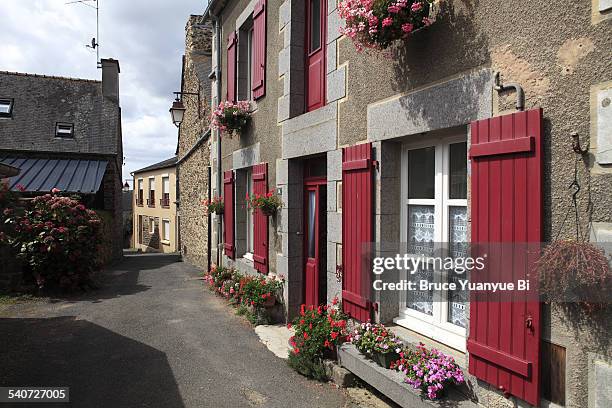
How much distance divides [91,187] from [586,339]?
42.0 feet

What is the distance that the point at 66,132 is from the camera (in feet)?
50.4

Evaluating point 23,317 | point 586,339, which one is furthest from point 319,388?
point 23,317

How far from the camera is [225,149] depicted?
895 centimetres

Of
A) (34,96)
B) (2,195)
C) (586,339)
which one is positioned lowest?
(586,339)

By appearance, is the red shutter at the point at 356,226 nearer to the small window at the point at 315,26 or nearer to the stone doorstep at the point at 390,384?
the stone doorstep at the point at 390,384

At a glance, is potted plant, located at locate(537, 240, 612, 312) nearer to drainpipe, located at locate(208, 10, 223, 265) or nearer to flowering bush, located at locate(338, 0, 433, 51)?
flowering bush, located at locate(338, 0, 433, 51)

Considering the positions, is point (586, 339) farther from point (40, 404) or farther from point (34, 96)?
point (34, 96)

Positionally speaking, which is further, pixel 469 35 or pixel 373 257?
pixel 373 257

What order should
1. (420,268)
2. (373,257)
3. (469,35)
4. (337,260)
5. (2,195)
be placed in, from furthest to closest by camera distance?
1. (2,195)
2. (337,260)
3. (373,257)
4. (420,268)
5. (469,35)

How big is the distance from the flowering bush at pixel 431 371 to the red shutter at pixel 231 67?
19.6 feet

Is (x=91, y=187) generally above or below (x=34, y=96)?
below

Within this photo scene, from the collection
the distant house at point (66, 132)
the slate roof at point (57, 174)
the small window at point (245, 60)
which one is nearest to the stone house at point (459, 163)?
the small window at point (245, 60)

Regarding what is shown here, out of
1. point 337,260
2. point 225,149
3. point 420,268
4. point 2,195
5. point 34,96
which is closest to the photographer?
point 420,268

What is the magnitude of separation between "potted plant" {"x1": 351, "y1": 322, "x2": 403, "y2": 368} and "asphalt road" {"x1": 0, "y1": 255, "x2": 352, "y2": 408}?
22.5 inches
